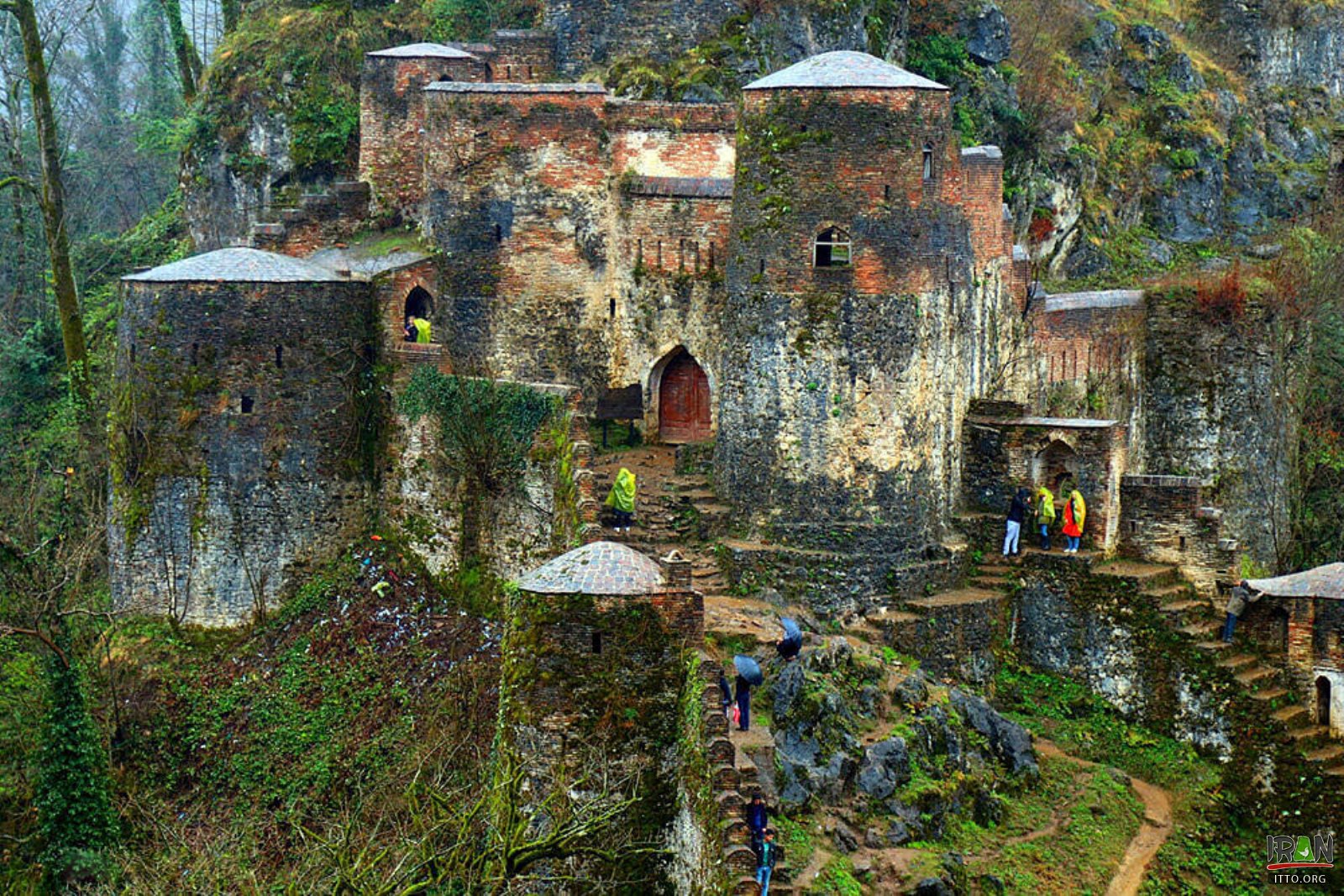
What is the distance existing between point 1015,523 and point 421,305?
10.3 m

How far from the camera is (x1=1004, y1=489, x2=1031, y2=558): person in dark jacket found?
3162 centimetres

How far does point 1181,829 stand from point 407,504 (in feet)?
41.8

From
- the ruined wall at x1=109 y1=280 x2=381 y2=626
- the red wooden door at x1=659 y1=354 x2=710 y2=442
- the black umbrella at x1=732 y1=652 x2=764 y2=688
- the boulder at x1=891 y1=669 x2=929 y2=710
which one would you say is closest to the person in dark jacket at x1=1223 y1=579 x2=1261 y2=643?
the boulder at x1=891 y1=669 x2=929 y2=710

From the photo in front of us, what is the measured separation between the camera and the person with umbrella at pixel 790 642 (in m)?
25.2

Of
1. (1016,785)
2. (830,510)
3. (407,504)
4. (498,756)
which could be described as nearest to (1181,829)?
(1016,785)

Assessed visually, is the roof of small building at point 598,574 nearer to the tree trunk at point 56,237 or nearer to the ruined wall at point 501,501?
the ruined wall at point 501,501

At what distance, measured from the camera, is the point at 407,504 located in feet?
103

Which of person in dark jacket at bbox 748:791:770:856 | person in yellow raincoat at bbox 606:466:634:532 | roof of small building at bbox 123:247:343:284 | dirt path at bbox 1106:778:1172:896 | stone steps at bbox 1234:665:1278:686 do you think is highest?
roof of small building at bbox 123:247:343:284

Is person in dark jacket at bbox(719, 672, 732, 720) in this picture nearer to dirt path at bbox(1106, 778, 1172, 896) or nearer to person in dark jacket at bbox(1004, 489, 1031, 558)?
dirt path at bbox(1106, 778, 1172, 896)

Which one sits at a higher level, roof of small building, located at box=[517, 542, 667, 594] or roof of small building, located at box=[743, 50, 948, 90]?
roof of small building, located at box=[743, 50, 948, 90]

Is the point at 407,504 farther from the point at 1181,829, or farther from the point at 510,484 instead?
the point at 1181,829

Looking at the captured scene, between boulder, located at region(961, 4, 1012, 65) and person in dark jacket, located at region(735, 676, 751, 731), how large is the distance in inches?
826

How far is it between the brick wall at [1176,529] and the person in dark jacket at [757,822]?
13.3 m

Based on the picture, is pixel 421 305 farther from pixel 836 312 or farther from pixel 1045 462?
pixel 1045 462
